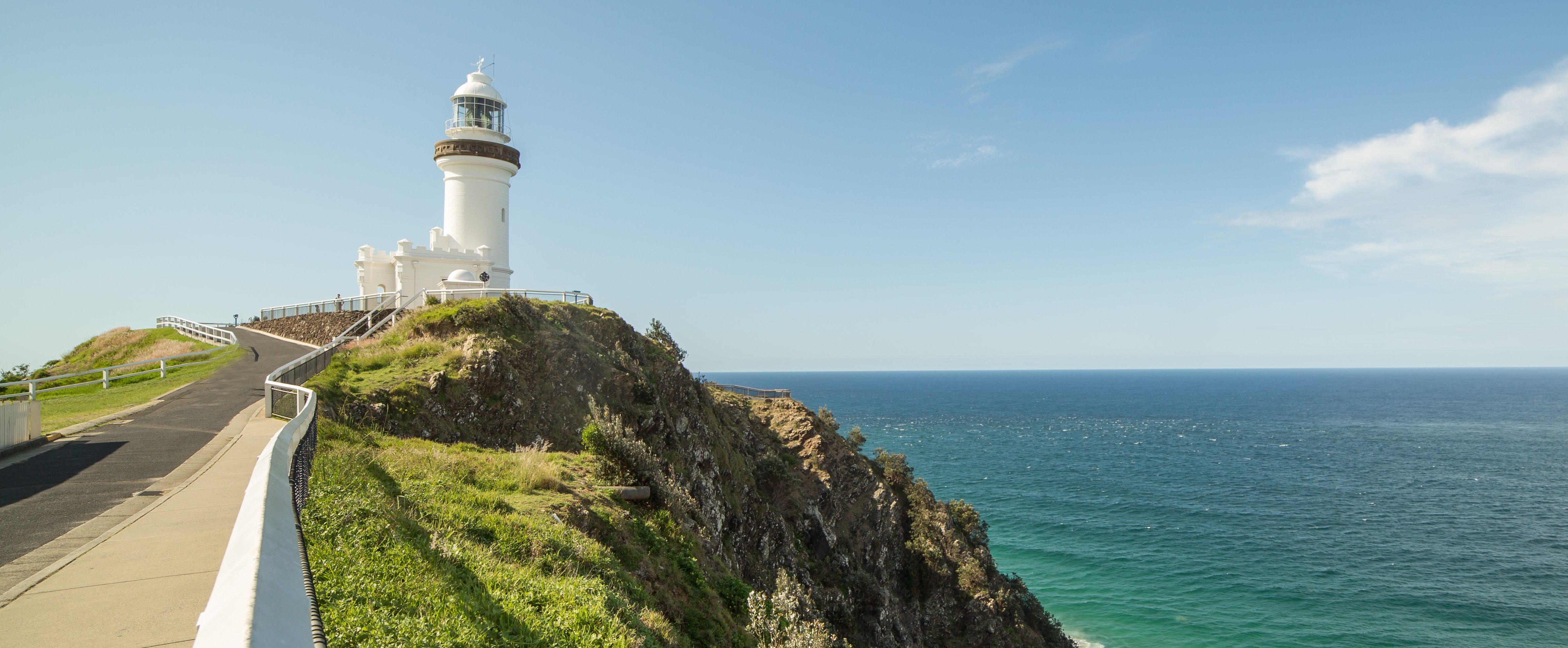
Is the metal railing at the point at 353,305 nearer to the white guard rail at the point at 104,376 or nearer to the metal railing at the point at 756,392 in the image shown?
the white guard rail at the point at 104,376

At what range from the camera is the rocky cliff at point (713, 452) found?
17.6 m

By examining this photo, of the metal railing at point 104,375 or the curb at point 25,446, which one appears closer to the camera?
the curb at point 25,446

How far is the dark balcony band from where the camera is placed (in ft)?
120

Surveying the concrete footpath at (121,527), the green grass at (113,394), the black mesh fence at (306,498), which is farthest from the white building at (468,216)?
the black mesh fence at (306,498)

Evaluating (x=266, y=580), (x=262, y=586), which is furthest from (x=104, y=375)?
(x=262, y=586)

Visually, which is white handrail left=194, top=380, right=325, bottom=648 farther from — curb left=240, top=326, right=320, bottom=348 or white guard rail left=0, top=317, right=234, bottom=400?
curb left=240, top=326, right=320, bottom=348

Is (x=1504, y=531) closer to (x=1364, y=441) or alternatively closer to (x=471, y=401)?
(x=1364, y=441)

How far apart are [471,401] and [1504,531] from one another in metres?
61.5

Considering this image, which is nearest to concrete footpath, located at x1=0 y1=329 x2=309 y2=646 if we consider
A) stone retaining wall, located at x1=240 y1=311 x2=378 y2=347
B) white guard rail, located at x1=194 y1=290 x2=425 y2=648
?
white guard rail, located at x1=194 y1=290 x2=425 y2=648

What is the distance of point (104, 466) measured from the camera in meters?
10.3

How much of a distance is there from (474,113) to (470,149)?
8.56ft

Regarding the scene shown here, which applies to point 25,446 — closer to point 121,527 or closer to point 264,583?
point 121,527

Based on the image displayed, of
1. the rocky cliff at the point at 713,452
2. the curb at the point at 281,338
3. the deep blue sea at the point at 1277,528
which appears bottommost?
the deep blue sea at the point at 1277,528

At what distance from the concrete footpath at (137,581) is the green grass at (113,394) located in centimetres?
949
